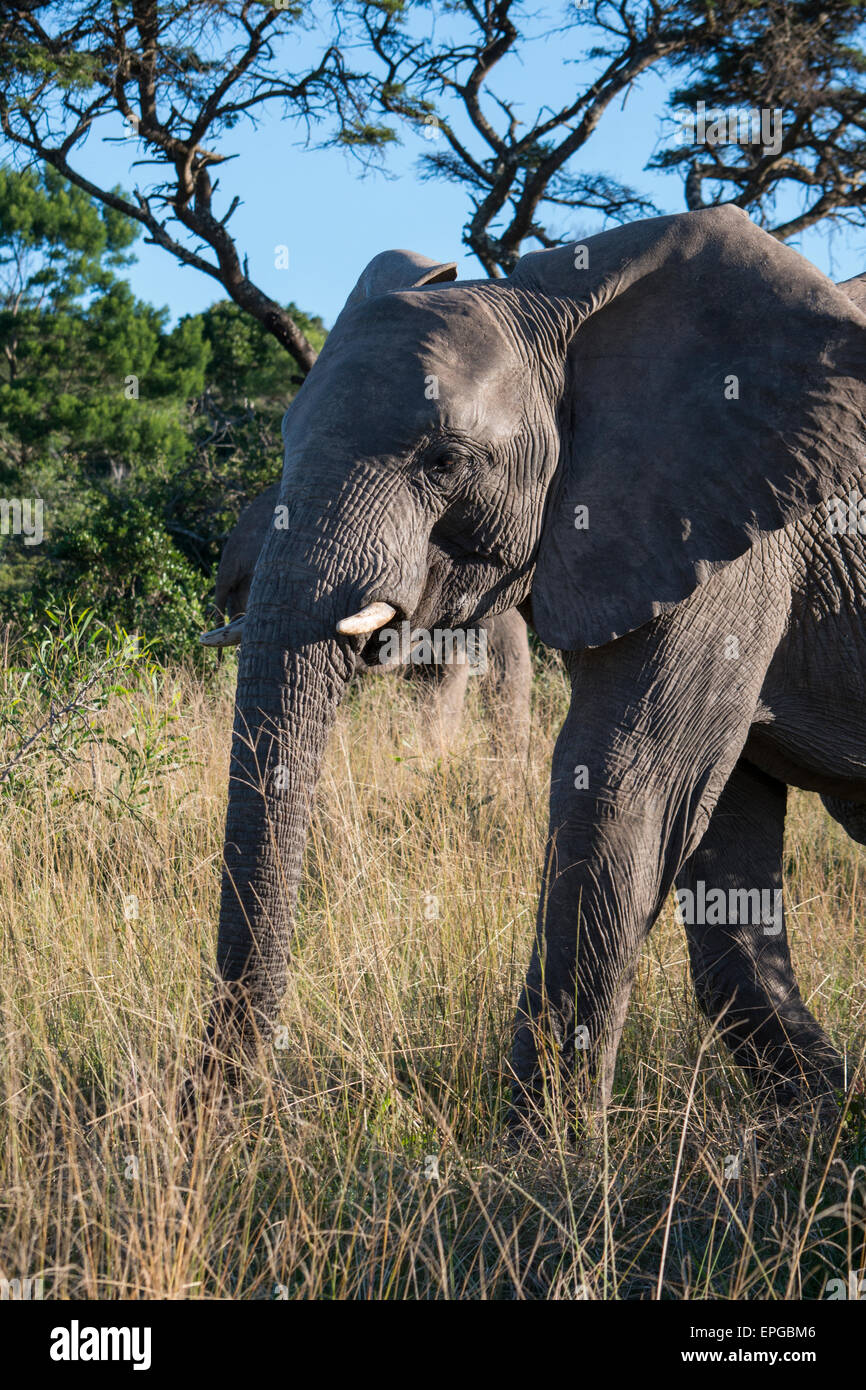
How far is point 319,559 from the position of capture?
3.14 m

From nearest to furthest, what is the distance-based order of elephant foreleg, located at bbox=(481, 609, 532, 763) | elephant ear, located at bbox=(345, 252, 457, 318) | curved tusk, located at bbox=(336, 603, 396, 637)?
1. curved tusk, located at bbox=(336, 603, 396, 637)
2. elephant ear, located at bbox=(345, 252, 457, 318)
3. elephant foreleg, located at bbox=(481, 609, 532, 763)

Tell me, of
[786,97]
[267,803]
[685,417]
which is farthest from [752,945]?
[786,97]

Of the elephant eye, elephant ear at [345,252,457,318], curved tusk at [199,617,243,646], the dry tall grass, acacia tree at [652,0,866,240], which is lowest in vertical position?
the dry tall grass

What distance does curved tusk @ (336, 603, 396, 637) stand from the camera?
3.07 meters

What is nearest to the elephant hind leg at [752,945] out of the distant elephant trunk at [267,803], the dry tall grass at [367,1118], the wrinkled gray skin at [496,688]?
the dry tall grass at [367,1118]

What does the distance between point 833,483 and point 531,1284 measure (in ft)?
7.01

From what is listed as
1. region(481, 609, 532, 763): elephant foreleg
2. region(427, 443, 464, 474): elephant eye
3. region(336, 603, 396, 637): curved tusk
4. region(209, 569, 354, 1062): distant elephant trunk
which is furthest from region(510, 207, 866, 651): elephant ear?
region(481, 609, 532, 763): elephant foreleg

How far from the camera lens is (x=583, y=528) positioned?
11.5 feet

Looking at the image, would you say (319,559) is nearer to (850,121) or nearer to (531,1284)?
(531,1284)

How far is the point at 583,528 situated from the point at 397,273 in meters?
1.16

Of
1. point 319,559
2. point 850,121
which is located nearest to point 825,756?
point 319,559

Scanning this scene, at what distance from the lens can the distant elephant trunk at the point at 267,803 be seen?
3.12m

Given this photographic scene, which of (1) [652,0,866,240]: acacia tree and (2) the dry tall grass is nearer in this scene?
(2) the dry tall grass

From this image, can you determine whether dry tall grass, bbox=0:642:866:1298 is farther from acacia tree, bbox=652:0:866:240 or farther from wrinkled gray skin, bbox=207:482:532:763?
acacia tree, bbox=652:0:866:240
